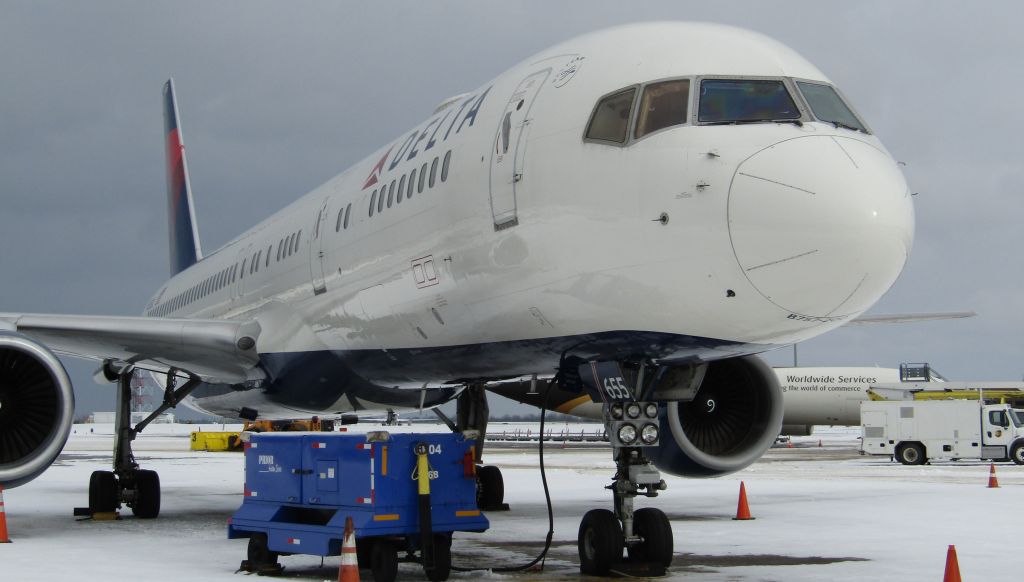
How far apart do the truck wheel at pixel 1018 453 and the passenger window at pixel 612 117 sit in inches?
1087

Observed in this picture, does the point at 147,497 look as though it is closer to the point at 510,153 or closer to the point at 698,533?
the point at 698,533

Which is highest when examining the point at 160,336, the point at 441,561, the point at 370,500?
the point at 160,336

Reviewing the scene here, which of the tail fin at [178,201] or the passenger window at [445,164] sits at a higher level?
the tail fin at [178,201]

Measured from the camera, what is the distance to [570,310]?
815 cm

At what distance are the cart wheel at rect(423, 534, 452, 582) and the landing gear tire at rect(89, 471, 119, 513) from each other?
7.86 m

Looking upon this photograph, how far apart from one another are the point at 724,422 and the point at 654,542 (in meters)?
3.21

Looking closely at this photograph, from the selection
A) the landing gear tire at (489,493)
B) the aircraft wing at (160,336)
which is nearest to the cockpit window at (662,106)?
the aircraft wing at (160,336)

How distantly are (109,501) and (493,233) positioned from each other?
9229 millimetres

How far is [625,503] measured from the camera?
866 cm

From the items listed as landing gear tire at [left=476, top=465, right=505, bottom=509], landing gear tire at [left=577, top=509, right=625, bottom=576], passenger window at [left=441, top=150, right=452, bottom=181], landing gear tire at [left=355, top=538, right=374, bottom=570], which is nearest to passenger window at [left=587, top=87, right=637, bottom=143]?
passenger window at [left=441, top=150, right=452, bottom=181]

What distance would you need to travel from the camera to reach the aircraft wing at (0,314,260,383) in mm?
13664

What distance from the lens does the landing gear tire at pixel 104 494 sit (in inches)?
607

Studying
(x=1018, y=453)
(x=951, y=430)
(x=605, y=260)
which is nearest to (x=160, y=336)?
(x=605, y=260)

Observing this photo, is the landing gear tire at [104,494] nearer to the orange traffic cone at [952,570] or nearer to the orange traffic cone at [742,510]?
the orange traffic cone at [742,510]
